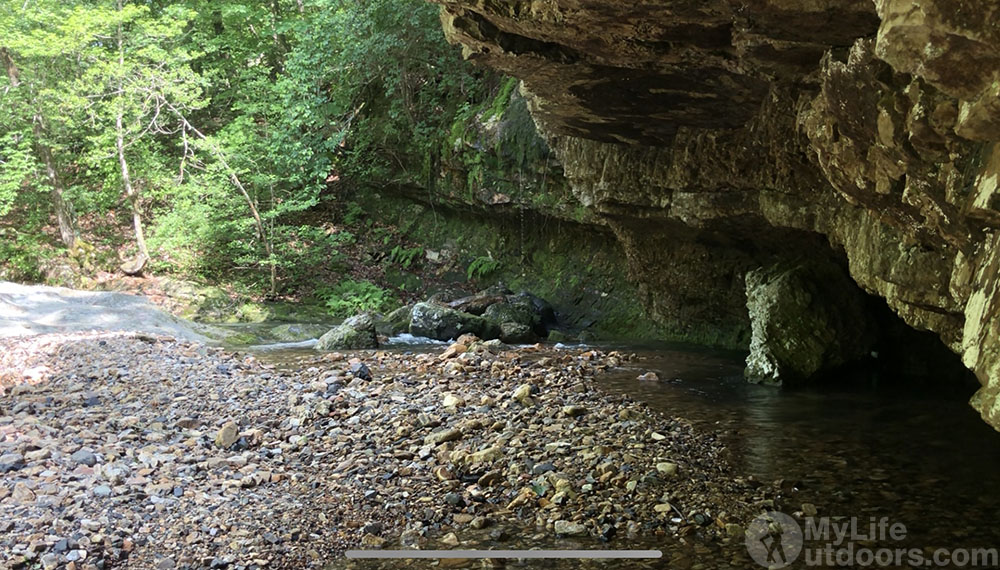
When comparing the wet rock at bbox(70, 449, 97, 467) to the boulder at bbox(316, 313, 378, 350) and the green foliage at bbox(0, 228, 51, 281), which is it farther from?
the green foliage at bbox(0, 228, 51, 281)

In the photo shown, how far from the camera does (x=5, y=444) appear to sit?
604cm

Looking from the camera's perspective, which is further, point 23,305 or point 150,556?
point 23,305

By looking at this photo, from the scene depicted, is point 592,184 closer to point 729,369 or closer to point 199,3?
point 729,369

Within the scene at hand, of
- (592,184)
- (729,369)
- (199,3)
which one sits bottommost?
(729,369)

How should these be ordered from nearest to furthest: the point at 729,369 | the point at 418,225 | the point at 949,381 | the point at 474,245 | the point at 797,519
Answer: the point at 797,519 < the point at 949,381 < the point at 729,369 < the point at 474,245 < the point at 418,225

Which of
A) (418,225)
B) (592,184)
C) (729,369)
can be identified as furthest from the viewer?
(418,225)

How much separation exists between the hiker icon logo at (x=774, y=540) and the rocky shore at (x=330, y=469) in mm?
113

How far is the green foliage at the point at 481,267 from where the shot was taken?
1802cm

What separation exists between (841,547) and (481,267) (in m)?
14.4

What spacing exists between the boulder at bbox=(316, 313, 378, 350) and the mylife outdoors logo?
9.05m

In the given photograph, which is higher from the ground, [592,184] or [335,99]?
[335,99]

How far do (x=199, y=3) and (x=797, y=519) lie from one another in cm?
2293

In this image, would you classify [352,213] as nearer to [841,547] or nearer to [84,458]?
[84,458]

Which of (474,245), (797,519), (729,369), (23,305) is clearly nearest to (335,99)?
(474,245)
